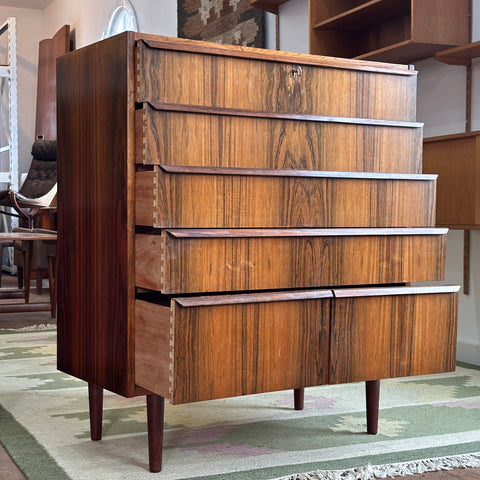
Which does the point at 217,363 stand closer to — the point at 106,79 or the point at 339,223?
the point at 339,223

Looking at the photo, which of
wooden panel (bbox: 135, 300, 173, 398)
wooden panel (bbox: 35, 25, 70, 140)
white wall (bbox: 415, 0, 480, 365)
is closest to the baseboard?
white wall (bbox: 415, 0, 480, 365)

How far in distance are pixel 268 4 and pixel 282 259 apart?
2.68m

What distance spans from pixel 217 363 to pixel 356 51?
232 centimetres

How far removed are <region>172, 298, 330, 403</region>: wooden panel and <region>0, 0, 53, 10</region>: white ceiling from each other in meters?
7.40

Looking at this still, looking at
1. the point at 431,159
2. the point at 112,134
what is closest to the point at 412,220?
the point at 112,134

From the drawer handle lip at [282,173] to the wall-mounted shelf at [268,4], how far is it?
238 centimetres

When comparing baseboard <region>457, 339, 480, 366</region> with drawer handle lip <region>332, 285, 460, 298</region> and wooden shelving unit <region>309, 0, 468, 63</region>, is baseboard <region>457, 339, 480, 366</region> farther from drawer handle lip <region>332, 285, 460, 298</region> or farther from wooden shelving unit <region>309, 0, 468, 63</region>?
drawer handle lip <region>332, 285, 460, 298</region>

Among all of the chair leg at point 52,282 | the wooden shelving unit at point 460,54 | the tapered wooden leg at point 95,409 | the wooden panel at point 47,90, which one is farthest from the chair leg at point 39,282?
the tapered wooden leg at point 95,409

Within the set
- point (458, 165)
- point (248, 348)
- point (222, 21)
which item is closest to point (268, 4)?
point (222, 21)

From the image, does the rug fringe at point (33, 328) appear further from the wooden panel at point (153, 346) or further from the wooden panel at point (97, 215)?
the wooden panel at point (153, 346)

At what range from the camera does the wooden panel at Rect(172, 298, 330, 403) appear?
1599mm

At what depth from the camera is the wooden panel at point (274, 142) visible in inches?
64.4

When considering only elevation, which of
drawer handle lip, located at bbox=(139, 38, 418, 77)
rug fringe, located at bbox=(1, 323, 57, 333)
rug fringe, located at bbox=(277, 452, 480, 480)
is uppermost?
drawer handle lip, located at bbox=(139, 38, 418, 77)

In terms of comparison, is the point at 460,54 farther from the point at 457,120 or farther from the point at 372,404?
the point at 372,404
